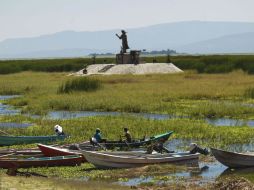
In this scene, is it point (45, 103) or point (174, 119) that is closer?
point (174, 119)

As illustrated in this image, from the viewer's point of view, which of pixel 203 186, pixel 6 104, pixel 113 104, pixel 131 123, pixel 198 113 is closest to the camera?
pixel 203 186

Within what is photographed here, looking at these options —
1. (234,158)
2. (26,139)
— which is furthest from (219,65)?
(234,158)

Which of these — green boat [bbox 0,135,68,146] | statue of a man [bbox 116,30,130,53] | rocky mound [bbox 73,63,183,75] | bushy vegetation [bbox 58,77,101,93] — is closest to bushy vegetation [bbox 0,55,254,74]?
rocky mound [bbox 73,63,183,75]

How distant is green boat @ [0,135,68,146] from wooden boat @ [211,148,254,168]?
1074 cm

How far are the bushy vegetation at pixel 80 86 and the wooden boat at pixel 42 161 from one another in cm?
3283

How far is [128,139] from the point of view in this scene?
2934cm

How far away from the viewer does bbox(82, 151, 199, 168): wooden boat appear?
2547cm

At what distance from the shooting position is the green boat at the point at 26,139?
31.6m

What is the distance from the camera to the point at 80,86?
198 ft

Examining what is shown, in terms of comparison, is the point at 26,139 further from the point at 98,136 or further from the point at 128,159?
the point at 128,159

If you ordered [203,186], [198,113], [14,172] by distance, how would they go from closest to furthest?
[203,186] → [14,172] → [198,113]

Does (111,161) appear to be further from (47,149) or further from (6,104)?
(6,104)

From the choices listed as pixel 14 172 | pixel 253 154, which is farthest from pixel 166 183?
pixel 14 172

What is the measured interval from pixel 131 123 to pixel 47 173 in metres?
13.6
